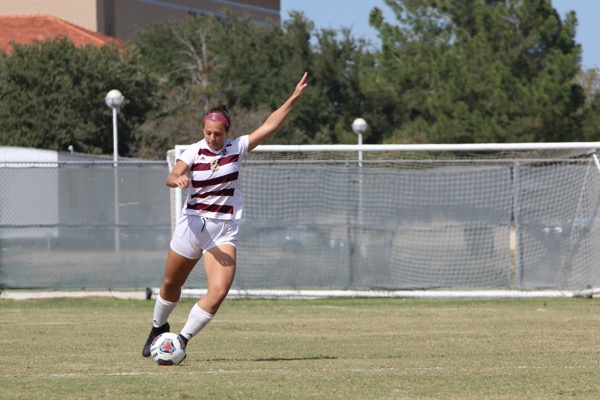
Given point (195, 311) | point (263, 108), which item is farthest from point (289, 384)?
point (263, 108)

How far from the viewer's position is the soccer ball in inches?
359

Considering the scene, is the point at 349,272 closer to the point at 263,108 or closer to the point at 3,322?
the point at 3,322

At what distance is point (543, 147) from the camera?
18.9m

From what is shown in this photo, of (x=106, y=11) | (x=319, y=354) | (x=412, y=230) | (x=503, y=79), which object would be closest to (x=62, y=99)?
(x=503, y=79)

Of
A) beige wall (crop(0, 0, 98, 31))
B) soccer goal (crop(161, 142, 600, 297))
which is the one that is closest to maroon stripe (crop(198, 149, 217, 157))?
soccer goal (crop(161, 142, 600, 297))

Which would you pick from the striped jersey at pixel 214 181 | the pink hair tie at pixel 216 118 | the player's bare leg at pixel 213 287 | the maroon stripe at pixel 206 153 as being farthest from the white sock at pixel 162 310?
the pink hair tie at pixel 216 118

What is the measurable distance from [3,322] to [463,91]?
35741 millimetres

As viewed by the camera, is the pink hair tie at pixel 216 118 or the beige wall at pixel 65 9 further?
the beige wall at pixel 65 9

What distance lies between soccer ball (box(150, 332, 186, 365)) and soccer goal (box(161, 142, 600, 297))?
10283mm

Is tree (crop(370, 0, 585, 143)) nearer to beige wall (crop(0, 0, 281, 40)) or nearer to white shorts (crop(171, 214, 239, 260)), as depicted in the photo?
beige wall (crop(0, 0, 281, 40))

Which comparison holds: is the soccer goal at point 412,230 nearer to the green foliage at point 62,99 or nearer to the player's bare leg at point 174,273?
the player's bare leg at point 174,273

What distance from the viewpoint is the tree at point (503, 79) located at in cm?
4528

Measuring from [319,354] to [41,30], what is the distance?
196 ft

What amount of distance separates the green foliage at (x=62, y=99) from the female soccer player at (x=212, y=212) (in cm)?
3937
